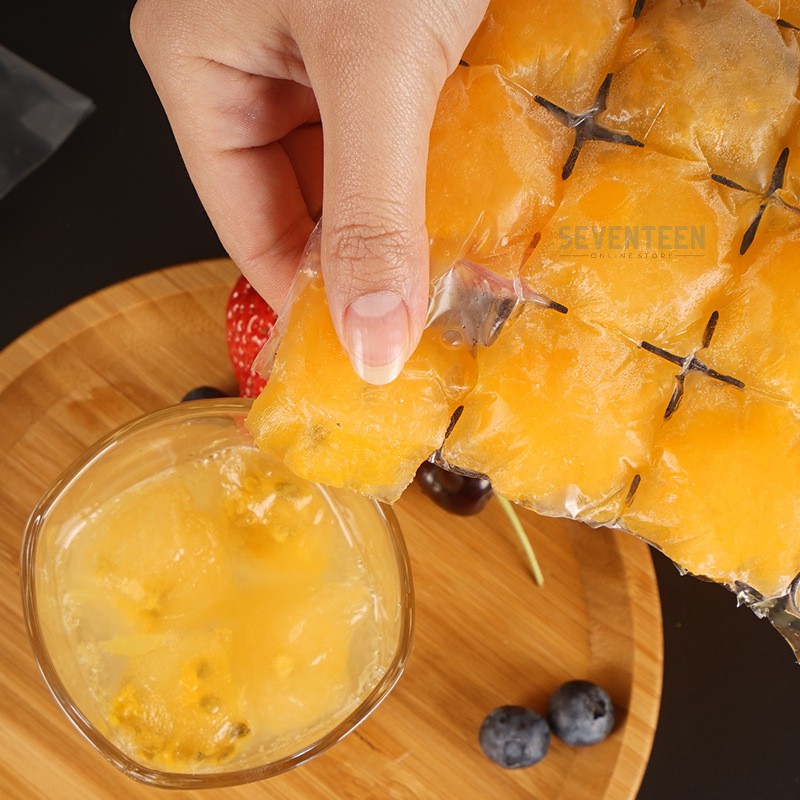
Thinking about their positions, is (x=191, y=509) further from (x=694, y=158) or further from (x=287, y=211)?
(x=694, y=158)

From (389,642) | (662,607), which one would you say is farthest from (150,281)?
(662,607)

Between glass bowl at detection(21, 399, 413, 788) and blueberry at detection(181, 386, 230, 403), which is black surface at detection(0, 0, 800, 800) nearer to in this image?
blueberry at detection(181, 386, 230, 403)

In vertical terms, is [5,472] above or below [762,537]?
below

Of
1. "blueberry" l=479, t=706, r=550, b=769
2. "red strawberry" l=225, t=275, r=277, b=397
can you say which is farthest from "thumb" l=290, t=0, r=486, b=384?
"blueberry" l=479, t=706, r=550, b=769

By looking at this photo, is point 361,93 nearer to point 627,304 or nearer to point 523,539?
point 627,304

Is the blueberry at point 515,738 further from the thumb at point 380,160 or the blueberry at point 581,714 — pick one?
the thumb at point 380,160

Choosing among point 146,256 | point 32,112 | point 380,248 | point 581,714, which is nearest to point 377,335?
point 380,248

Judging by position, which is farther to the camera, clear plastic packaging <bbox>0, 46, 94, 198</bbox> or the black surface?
clear plastic packaging <bbox>0, 46, 94, 198</bbox>
